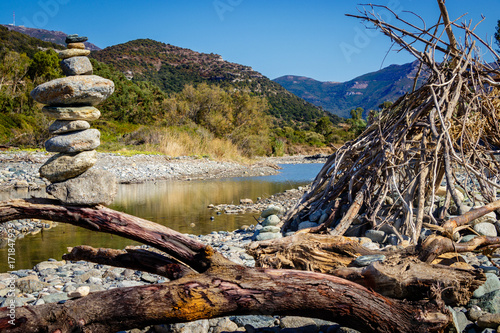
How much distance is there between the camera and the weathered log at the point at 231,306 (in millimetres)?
2072

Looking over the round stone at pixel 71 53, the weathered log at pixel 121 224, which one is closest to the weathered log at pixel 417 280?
the weathered log at pixel 121 224

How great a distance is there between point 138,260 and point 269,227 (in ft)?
10.4

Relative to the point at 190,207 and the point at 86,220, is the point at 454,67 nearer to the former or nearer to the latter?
the point at 86,220

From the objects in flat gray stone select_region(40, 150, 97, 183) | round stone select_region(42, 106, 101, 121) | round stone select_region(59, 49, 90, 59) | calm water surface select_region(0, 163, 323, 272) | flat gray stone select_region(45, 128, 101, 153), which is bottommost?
calm water surface select_region(0, 163, 323, 272)

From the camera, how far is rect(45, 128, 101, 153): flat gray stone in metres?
3.19

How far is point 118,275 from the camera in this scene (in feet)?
13.7

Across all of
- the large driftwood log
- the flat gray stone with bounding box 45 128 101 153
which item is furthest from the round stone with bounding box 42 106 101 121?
the large driftwood log

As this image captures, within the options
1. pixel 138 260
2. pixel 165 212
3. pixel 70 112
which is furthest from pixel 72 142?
pixel 165 212

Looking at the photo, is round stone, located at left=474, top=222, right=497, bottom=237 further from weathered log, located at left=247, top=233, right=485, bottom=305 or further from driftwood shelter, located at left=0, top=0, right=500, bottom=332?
weathered log, located at left=247, top=233, right=485, bottom=305

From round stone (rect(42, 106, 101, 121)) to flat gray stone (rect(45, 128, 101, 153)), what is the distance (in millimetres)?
137

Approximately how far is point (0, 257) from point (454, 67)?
6.62m

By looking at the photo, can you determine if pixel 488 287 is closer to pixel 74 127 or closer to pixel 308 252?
pixel 308 252

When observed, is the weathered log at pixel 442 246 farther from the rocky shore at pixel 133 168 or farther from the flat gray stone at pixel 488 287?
the rocky shore at pixel 133 168

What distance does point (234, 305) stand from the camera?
83.2 inches
